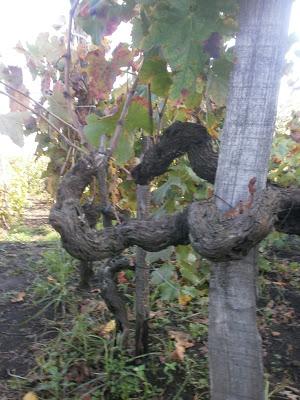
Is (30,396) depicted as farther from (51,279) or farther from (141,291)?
(51,279)

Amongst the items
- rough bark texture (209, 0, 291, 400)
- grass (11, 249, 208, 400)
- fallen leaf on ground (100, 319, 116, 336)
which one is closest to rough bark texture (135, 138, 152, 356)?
grass (11, 249, 208, 400)

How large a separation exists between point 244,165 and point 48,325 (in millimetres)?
1792

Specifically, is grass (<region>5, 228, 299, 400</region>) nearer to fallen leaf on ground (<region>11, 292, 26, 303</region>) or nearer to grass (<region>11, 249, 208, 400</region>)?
grass (<region>11, 249, 208, 400</region>)

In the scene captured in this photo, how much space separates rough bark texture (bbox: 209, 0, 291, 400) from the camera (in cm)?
123

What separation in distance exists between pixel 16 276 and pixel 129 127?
7.27 feet

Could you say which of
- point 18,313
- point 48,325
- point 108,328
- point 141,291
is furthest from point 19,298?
point 141,291

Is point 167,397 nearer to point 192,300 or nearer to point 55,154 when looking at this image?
point 192,300

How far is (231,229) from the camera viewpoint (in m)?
1.19

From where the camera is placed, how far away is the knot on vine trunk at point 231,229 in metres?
1.19

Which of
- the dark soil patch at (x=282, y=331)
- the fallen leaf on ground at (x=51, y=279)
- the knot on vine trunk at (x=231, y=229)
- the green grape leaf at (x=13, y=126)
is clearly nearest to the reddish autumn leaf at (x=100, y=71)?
the green grape leaf at (x=13, y=126)

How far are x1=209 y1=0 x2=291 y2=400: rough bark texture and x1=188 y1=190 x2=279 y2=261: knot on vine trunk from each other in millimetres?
80

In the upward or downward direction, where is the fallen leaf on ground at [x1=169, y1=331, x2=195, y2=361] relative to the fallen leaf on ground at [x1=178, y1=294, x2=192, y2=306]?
downward

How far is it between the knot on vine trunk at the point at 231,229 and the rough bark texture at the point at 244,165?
80mm

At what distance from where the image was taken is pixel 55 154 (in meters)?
3.60
